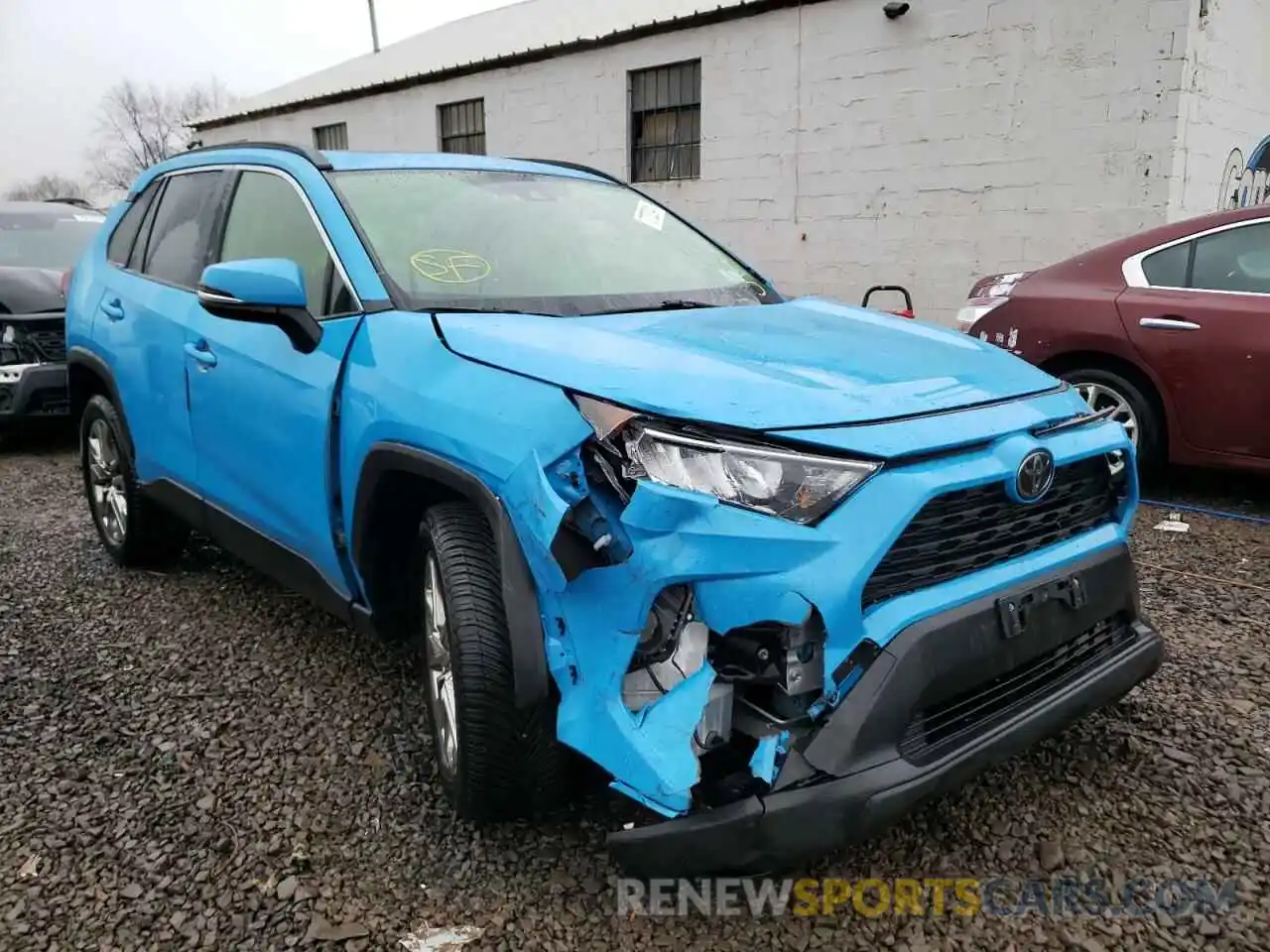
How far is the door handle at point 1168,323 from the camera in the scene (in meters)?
4.87

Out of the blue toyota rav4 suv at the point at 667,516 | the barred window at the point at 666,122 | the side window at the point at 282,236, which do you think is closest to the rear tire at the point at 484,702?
the blue toyota rav4 suv at the point at 667,516

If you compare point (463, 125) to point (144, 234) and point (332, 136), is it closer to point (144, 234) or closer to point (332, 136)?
point (332, 136)

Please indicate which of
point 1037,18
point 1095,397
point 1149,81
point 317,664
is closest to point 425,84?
point 1037,18

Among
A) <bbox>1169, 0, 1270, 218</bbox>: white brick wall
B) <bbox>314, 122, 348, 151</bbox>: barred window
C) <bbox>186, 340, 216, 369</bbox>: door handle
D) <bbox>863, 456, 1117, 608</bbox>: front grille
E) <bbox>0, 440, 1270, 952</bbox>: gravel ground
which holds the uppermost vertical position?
<bbox>314, 122, 348, 151</bbox>: barred window

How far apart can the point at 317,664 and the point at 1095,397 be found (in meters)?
4.19

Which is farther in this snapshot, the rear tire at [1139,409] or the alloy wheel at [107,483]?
the rear tire at [1139,409]

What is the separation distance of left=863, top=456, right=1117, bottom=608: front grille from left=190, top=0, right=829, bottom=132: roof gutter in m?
8.21

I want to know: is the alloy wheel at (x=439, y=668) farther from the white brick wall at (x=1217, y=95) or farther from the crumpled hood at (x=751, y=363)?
the white brick wall at (x=1217, y=95)

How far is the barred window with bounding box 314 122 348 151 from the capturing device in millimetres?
15234

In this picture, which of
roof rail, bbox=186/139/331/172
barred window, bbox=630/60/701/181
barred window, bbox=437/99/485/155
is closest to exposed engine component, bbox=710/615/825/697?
roof rail, bbox=186/139/331/172

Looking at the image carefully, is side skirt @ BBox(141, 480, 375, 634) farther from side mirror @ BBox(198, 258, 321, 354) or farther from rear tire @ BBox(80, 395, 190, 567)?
side mirror @ BBox(198, 258, 321, 354)

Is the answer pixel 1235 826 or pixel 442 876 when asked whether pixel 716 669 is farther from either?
pixel 1235 826

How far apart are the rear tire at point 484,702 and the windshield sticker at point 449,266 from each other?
76 cm

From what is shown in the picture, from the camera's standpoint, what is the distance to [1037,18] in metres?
7.95
